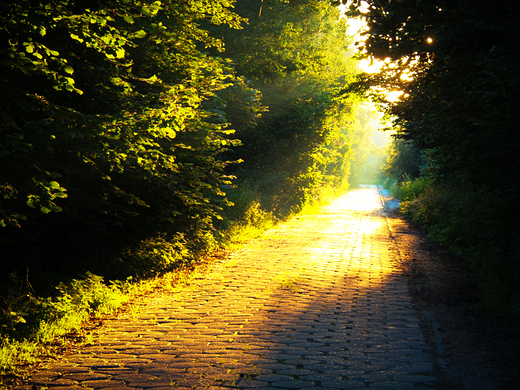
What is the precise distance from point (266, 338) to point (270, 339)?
0.20 feet

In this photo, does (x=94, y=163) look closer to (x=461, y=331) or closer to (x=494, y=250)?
(x=461, y=331)

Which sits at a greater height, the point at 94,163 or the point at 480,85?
the point at 480,85

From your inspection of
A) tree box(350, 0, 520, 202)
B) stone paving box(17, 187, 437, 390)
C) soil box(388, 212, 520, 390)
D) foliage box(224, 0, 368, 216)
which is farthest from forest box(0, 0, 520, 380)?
foliage box(224, 0, 368, 216)

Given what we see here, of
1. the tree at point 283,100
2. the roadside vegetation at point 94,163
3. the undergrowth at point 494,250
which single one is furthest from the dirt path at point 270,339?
the tree at point 283,100

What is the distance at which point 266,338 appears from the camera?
Result: 17.9 ft

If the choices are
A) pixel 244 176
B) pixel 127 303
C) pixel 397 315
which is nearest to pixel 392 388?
pixel 397 315

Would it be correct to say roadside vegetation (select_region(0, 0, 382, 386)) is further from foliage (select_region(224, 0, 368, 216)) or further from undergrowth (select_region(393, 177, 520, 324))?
foliage (select_region(224, 0, 368, 216))

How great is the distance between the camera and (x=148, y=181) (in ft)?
25.4

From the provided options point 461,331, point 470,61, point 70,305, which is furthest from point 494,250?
point 70,305

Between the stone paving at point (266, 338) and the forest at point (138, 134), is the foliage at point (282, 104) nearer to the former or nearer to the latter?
the forest at point (138, 134)

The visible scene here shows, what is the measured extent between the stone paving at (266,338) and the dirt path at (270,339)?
0.04 ft

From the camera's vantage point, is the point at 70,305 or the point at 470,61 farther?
the point at 70,305

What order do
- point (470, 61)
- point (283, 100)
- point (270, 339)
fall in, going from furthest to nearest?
1. point (283, 100)
2. point (470, 61)
3. point (270, 339)

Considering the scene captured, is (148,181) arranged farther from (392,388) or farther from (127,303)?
(392,388)
